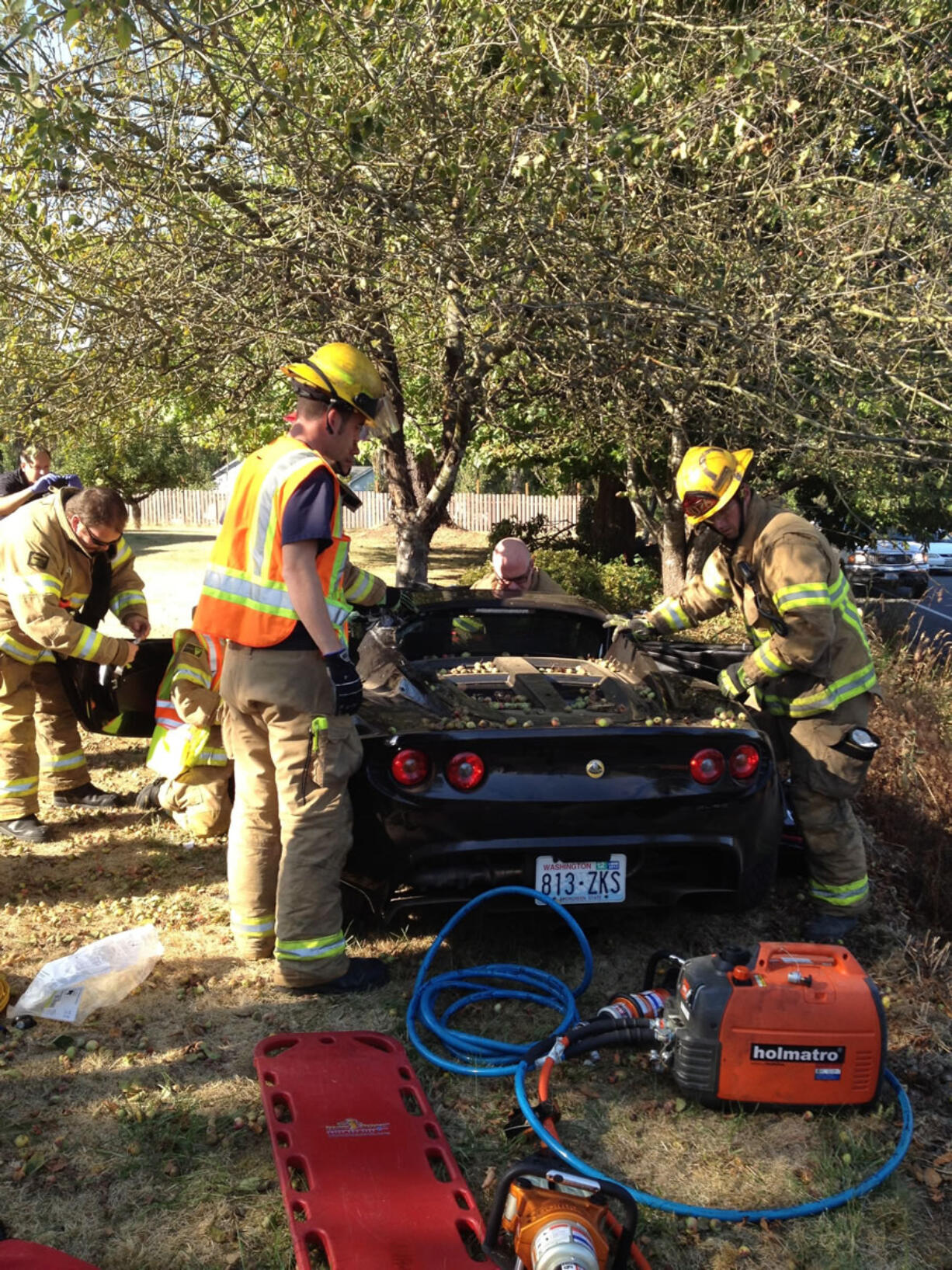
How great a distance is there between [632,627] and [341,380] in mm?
1961

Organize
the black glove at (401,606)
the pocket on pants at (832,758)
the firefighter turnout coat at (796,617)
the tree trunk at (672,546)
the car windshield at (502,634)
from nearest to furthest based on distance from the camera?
the firefighter turnout coat at (796,617) < the pocket on pants at (832,758) < the black glove at (401,606) < the car windshield at (502,634) < the tree trunk at (672,546)

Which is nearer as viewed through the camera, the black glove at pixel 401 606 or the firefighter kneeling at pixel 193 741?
the black glove at pixel 401 606

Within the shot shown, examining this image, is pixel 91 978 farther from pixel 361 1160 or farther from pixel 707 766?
pixel 707 766

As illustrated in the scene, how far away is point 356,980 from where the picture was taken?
12.6ft

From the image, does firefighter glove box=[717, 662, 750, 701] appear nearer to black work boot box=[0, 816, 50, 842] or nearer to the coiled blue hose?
the coiled blue hose

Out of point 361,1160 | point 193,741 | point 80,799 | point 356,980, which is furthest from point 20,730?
point 361,1160

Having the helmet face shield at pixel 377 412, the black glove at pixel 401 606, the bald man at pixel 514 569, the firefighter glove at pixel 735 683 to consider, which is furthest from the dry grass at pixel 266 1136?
the bald man at pixel 514 569

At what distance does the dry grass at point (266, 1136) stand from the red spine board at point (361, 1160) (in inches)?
3.3

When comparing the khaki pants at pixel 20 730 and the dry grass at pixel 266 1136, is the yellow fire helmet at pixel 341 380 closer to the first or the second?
the dry grass at pixel 266 1136

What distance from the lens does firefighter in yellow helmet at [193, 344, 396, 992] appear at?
3570mm

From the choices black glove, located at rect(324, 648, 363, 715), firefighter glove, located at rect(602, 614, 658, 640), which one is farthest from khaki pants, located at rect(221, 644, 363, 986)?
firefighter glove, located at rect(602, 614, 658, 640)

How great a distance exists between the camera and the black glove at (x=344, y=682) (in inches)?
141

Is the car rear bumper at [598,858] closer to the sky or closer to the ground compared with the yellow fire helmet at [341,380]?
closer to the ground

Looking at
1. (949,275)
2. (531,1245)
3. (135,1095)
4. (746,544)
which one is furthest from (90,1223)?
(949,275)
